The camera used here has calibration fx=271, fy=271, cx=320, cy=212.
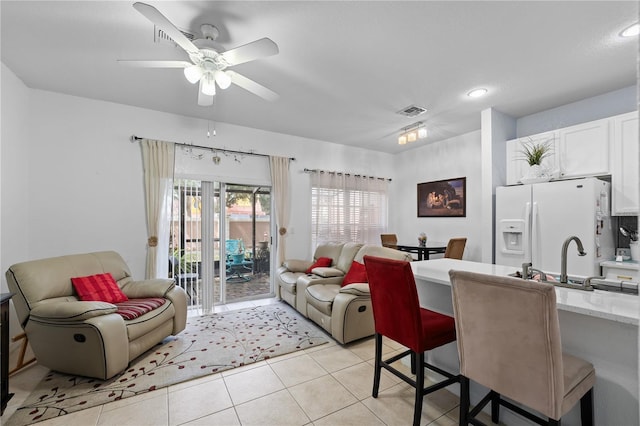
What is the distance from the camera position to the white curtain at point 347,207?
4898 millimetres

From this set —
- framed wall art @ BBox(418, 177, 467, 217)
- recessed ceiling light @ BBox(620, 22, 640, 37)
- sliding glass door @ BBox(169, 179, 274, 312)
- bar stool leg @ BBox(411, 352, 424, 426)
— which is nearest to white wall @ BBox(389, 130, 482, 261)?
framed wall art @ BBox(418, 177, 467, 217)

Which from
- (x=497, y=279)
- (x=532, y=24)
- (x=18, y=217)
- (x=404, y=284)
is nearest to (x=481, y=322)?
(x=497, y=279)

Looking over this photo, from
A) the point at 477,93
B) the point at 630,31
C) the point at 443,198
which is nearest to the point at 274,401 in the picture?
the point at 477,93

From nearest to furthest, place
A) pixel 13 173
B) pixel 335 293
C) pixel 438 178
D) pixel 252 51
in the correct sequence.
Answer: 1. pixel 252 51
2. pixel 13 173
3. pixel 335 293
4. pixel 438 178

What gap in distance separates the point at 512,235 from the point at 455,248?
834 millimetres

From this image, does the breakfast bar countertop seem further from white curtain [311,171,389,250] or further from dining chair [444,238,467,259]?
white curtain [311,171,389,250]

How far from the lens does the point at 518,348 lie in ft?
3.98

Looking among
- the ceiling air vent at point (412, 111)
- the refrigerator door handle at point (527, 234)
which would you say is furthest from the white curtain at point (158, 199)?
the refrigerator door handle at point (527, 234)

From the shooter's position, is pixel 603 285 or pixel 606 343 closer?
pixel 606 343

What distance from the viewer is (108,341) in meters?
2.11

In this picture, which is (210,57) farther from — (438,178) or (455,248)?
(438,178)

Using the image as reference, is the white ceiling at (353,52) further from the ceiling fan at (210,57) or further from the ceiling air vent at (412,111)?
the ceiling fan at (210,57)

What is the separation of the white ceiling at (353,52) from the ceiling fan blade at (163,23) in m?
0.26

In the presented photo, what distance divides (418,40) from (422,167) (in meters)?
3.38
